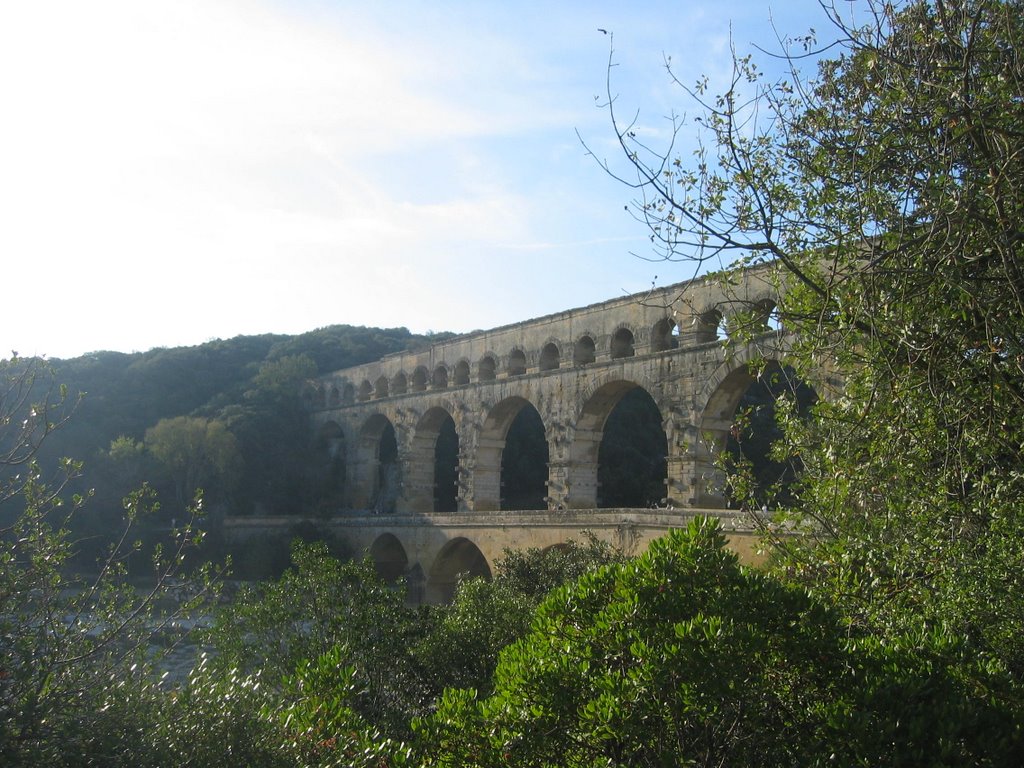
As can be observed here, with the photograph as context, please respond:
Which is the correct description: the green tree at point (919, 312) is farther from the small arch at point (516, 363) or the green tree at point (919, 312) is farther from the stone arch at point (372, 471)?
the stone arch at point (372, 471)

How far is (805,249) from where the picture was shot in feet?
27.9

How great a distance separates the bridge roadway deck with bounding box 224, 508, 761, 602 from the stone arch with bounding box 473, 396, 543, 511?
5.05ft

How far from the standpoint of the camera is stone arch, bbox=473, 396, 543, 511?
1161 inches

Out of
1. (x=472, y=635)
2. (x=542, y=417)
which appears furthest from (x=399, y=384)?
(x=472, y=635)

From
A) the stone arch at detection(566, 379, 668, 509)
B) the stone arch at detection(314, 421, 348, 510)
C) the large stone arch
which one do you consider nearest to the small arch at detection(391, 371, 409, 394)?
the stone arch at detection(314, 421, 348, 510)

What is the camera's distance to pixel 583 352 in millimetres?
26141

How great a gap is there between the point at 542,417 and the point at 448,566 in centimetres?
601

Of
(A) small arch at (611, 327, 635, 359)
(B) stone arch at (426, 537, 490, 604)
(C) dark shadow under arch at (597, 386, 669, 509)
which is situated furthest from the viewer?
(C) dark shadow under arch at (597, 386, 669, 509)

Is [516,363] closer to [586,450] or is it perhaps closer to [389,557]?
[586,450]

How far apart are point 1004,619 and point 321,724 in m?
4.71

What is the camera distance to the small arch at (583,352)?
85.6 ft

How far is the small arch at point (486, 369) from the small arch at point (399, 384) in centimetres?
550

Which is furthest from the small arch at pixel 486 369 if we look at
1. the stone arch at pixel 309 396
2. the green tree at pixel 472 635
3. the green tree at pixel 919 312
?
the green tree at pixel 919 312

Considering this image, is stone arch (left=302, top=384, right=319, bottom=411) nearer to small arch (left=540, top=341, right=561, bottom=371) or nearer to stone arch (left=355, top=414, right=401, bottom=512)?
stone arch (left=355, top=414, right=401, bottom=512)
